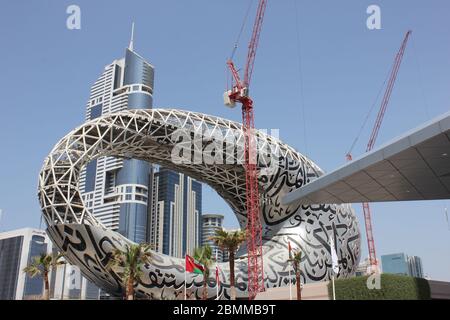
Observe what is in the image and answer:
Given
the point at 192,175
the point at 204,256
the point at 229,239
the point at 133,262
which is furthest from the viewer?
the point at 192,175

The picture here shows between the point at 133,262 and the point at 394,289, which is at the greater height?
the point at 133,262

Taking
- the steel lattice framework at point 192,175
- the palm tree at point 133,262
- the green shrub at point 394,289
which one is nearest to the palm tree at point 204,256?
the steel lattice framework at point 192,175

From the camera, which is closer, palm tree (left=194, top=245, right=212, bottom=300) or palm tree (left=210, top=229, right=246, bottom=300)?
palm tree (left=210, top=229, right=246, bottom=300)

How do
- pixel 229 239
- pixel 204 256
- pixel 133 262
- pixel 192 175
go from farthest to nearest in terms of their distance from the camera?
pixel 192 175
pixel 204 256
pixel 133 262
pixel 229 239

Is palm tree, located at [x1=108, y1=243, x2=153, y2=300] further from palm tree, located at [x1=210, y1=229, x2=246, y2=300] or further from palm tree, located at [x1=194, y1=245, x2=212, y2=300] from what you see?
palm tree, located at [x1=210, y1=229, x2=246, y2=300]

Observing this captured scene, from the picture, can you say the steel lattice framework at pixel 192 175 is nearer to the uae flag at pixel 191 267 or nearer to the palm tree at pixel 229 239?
the uae flag at pixel 191 267

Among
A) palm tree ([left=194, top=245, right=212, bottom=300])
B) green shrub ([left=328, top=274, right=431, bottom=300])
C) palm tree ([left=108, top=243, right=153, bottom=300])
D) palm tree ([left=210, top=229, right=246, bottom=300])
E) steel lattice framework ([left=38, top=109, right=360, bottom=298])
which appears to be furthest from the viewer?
steel lattice framework ([left=38, top=109, right=360, bottom=298])

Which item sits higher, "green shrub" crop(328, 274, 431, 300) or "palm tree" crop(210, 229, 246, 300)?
"palm tree" crop(210, 229, 246, 300)

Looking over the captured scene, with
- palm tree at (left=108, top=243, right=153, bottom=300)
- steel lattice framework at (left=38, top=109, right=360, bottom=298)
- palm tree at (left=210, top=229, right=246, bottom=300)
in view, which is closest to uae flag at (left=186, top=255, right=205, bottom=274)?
palm tree at (left=210, top=229, right=246, bottom=300)

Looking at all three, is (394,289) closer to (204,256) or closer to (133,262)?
(204,256)

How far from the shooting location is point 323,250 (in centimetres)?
6456

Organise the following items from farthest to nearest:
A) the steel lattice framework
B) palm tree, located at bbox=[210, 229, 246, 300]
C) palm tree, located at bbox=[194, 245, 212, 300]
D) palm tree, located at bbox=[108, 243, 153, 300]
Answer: the steel lattice framework < palm tree, located at bbox=[194, 245, 212, 300] < palm tree, located at bbox=[108, 243, 153, 300] < palm tree, located at bbox=[210, 229, 246, 300]

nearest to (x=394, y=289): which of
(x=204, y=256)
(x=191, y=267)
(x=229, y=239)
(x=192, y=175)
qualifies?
(x=229, y=239)
